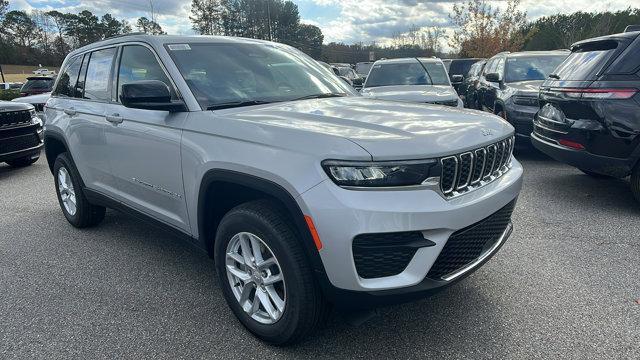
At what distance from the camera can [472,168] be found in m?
2.38

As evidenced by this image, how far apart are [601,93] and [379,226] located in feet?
11.8

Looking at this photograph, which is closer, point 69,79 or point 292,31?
point 69,79

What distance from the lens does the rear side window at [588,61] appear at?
4.58m

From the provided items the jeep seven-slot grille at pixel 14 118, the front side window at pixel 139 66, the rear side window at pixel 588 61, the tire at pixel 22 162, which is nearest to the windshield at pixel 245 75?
the front side window at pixel 139 66

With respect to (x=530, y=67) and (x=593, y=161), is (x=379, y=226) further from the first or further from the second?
(x=530, y=67)

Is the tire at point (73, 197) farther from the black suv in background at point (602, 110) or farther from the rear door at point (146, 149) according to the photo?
the black suv in background at point (602, 110)

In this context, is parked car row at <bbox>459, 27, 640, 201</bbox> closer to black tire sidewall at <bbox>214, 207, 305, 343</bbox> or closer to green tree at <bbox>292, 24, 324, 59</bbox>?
black tire sidewall at <bbox>214, 207, 305, 343</bbox>

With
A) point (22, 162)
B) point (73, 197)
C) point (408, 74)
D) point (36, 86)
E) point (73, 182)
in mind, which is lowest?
point (22, 162)

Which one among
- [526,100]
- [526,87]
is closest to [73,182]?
[526,100]

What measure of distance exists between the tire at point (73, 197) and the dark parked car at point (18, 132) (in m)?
3.46

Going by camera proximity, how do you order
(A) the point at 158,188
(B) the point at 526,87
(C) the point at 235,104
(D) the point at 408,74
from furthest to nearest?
(D) the point at 408,74 → (B) the point at 526,87 → (A) the point at 158,188 → (C) the point at 235,104

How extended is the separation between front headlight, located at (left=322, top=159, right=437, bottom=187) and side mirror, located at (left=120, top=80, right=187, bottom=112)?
129 cm

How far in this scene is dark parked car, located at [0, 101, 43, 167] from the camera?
24.3 feet

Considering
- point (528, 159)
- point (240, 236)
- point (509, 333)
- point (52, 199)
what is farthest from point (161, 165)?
point (528, 159)
